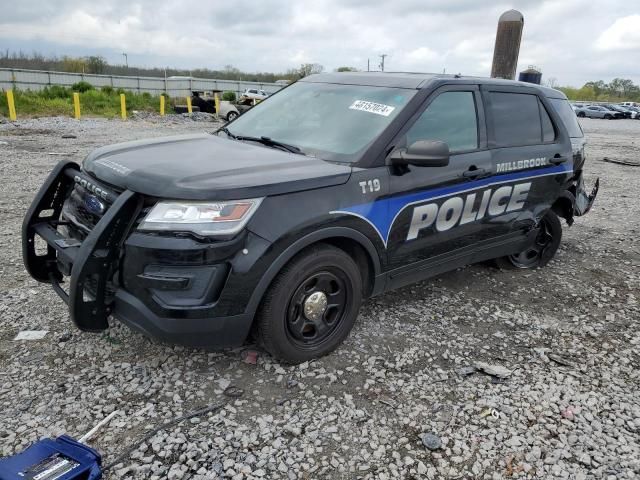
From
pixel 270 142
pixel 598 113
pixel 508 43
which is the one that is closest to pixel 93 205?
pixel 270 142

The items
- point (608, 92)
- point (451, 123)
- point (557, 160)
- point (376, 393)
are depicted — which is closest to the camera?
point (376, 393)

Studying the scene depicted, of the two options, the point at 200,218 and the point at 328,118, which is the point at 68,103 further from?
the point at 200,218

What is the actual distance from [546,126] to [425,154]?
2173 millimetres

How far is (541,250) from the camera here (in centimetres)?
529

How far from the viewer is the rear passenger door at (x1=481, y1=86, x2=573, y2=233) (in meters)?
4.14

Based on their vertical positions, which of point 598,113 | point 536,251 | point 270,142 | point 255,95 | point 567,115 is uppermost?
point 598,113

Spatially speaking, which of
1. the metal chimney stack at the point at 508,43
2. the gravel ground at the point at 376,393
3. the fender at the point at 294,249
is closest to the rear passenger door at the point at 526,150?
the gravel ground at the point at 376,393

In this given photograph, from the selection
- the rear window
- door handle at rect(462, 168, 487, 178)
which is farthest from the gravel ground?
the rear window

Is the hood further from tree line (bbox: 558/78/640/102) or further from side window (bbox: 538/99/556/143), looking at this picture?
tree line (bbox: 558/78/640/102)

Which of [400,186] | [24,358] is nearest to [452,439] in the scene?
[400,186]

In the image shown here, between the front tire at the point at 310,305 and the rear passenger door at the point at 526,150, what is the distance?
168cm

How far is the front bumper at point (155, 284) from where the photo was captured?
2635 millimetres

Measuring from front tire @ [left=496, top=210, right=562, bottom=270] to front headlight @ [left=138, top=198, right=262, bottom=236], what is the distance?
3331 millimetres

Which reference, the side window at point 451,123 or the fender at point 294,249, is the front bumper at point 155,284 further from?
the side window at point 451,123
